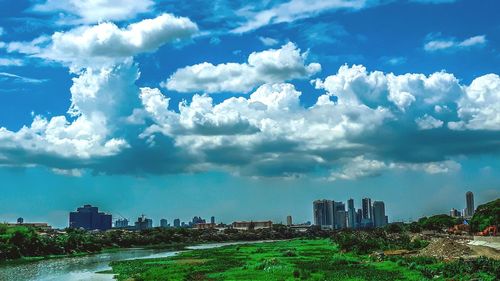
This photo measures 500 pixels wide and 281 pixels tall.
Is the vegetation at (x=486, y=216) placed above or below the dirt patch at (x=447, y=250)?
above

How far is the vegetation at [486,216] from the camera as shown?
339 feet

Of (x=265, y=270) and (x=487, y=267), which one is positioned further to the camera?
(x=265, y=270)

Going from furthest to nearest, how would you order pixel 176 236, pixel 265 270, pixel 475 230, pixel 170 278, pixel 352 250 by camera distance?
1. pixel 176 236
2. pixel 475 230
3. pixel 352 250
4. pixel 265 270
5. pixel 170 278

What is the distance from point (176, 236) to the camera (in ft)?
606

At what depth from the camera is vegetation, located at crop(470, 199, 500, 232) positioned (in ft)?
339

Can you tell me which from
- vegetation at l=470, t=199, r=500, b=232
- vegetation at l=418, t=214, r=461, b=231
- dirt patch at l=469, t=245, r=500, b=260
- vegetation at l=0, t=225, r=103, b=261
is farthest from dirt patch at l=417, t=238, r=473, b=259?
vegetation at l=418, t=214, r=461, b=231

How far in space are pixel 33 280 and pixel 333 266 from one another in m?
32.0

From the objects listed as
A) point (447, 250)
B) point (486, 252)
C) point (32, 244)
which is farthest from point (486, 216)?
point (32, 244)

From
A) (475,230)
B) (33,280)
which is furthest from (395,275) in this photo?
(475,230)

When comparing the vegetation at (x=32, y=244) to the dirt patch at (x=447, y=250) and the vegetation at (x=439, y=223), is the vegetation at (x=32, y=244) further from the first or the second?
the vegetation at (x=439, y=223)

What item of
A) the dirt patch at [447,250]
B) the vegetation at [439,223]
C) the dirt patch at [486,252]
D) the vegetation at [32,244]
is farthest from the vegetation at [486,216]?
the vegetation at [32,244]

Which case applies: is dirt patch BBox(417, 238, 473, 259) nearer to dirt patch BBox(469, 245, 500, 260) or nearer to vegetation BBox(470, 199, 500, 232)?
dirt patch BBox(469, 245, 500, 260)

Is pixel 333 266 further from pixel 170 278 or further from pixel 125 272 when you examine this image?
pixel 125 272

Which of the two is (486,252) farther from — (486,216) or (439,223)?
(439,223)
